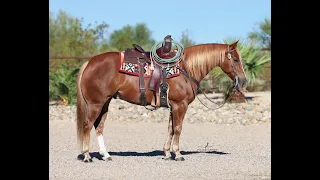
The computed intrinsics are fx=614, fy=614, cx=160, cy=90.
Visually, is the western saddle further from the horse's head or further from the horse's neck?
the horse's head

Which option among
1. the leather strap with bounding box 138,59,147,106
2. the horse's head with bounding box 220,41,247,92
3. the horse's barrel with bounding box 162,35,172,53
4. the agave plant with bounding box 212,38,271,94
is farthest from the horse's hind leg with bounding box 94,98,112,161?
the agave plant with bounding box 212,38,271,94

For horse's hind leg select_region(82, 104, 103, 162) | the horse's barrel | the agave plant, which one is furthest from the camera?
the agave plant

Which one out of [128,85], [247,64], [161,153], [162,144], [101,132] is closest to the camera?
[128,85]

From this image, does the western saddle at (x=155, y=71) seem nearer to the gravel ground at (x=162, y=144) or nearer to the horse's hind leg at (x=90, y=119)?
the horse's hind leg at (x=90, y=119)

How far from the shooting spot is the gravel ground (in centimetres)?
876

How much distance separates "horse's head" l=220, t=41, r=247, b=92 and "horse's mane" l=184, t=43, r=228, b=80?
85mm

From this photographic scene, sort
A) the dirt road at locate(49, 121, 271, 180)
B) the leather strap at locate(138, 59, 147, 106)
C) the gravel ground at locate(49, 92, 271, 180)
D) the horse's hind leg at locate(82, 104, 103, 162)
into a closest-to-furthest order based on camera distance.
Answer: the dirt road at locate(49, 121, 271, 180), the gravel ground at locate(49, 92, 271, 180), the horse's hind leg at locate(82, 104, 103, 162), the leather strap at locate(138, 59, 147, 106)

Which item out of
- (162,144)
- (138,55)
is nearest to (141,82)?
(138,55)

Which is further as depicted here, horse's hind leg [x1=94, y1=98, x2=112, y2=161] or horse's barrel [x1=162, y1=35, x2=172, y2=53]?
horse's barrel [x1=162, y1=35, x2=172, y2=53]

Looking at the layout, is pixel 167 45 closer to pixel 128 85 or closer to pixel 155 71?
pixel 155 71

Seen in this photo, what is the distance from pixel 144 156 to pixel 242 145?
96.2 inches

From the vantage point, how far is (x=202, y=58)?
33.7ft

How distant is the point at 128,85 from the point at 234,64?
5.94ft
